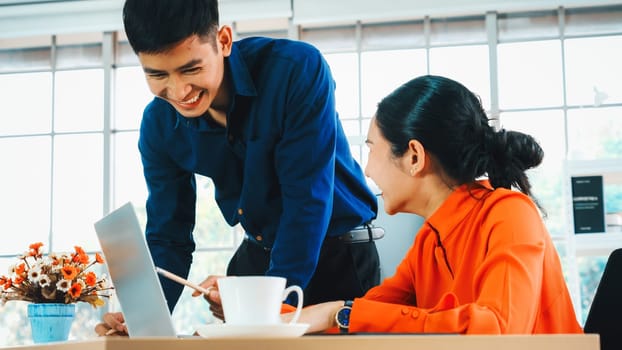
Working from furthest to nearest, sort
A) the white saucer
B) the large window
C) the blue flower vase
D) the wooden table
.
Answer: the large window
the blue flower vase
the white saucer
the wooden table

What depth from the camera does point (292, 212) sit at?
1780 mm

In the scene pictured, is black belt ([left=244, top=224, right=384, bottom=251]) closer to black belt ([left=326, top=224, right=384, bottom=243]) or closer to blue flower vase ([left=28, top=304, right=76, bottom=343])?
black belt ([left=326, top=224, right=384, bottom=243])

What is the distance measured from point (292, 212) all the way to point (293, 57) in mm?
358

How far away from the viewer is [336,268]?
2.05m

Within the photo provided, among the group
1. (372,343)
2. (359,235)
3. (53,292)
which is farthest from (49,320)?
(372,343)

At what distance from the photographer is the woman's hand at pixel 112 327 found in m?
1.34

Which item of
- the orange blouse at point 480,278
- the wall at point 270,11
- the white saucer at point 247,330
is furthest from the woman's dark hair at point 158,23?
the wall at point 270,11

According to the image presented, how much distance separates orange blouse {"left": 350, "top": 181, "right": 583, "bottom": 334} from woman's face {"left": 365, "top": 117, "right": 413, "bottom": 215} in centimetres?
8

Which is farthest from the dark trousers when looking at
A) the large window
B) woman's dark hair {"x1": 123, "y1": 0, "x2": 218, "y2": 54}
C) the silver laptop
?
the large window

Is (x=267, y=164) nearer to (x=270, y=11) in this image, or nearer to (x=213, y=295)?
(x=213, y=295)

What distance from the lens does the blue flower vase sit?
2.01 meters

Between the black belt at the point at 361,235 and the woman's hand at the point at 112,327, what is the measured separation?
0.77m

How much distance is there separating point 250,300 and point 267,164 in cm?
97

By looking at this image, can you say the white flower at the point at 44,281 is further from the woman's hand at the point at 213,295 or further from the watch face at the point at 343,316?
the watch face at the point at 343,316
